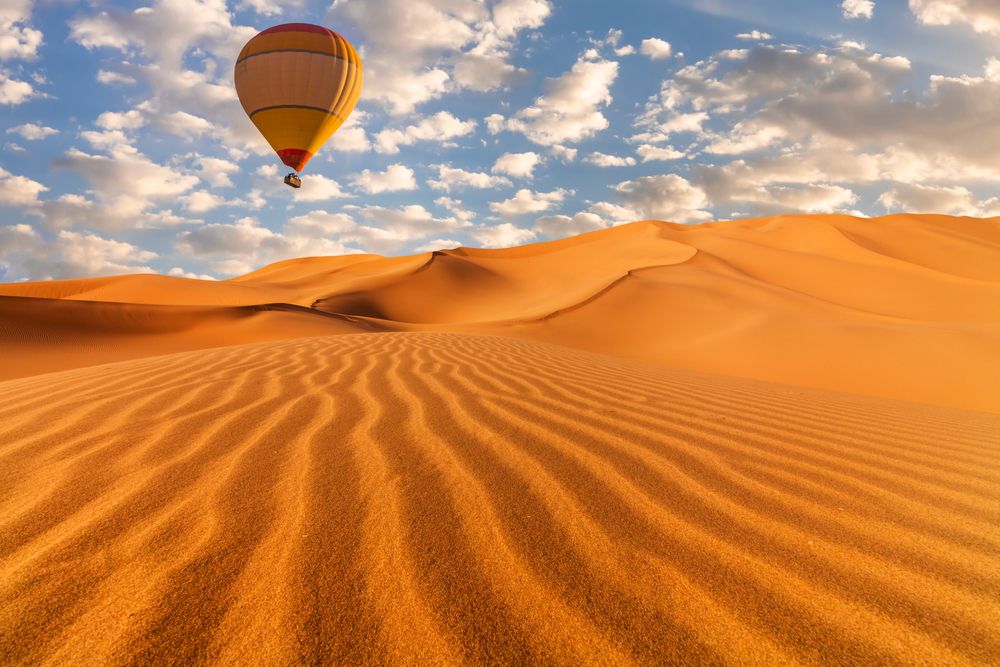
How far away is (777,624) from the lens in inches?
56.2

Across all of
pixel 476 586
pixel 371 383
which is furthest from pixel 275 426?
pixel 476 586

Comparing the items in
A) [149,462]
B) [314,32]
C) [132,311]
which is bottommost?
[149,462]

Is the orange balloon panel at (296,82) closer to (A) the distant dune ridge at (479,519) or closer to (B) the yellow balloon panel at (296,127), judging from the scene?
(B) the yellow balloon panel at (296,127)

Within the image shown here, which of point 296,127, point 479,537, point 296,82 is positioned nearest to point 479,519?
point 479,537

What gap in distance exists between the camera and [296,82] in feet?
53.4

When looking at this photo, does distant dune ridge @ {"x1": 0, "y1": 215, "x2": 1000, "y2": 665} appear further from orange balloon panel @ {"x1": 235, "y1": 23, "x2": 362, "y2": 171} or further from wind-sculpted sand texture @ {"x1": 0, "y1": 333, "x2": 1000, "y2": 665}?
orange balloon panel @ {"x1": 235, "y1": 23, "x2": 362, "y2": 171}

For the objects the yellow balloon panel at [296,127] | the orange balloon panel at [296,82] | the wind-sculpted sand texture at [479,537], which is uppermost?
the orange balloon panel at [296,82]

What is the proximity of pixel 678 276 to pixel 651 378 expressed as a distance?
51.1 ft

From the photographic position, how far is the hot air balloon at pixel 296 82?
16203mm

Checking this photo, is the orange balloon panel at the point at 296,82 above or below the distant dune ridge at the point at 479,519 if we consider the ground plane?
above

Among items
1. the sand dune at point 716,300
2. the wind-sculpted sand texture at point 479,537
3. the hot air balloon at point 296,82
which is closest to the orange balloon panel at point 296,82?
the hot air balloon at point 296,82

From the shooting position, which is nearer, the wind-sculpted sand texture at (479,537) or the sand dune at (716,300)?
the wind-sculpted sand texture at (479,537)

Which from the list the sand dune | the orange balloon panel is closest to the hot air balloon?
the orange balloon panel

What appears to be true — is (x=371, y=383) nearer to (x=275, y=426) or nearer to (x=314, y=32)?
(x=275, y=426)
